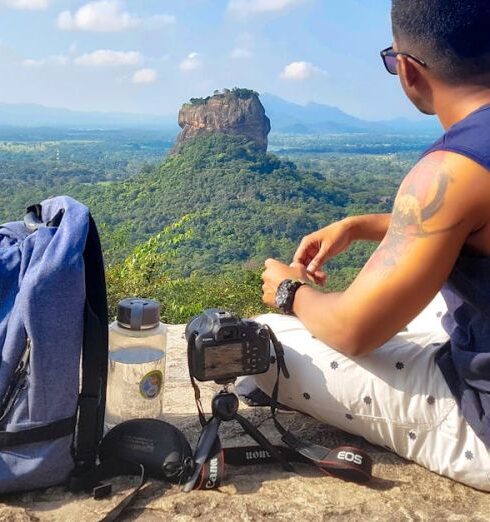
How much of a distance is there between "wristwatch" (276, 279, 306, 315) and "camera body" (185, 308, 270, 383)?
Result: 0.26 ft

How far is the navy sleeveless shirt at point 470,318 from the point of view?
1387 millimetres

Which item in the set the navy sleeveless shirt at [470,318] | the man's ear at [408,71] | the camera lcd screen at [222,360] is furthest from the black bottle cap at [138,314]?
the man's ear at [408,71]

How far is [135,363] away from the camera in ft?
6.48

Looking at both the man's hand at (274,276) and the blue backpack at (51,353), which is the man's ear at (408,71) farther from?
the blue backpack at (51,353)

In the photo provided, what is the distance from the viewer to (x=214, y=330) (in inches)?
66.3

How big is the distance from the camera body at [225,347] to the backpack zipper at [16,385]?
1.30 ft

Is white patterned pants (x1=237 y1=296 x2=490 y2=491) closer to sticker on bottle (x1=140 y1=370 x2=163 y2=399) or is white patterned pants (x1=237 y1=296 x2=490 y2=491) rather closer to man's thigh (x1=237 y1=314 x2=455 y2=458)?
man's thigh (x1=237 y1=314 x2=455 y2=458)

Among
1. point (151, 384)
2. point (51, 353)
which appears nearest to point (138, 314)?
point (151, 384)

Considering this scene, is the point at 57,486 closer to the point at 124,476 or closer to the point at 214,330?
the point at 124,476

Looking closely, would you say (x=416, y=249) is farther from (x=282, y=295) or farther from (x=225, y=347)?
(x=225, y=347)

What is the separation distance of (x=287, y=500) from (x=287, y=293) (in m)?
0.52

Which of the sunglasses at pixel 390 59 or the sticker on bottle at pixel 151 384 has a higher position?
the sunglasses at pixel 390 59

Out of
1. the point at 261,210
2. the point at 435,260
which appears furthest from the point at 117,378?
the point at 261,210

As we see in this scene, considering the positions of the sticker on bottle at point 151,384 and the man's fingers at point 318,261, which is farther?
the man's fingers at point 318,261
